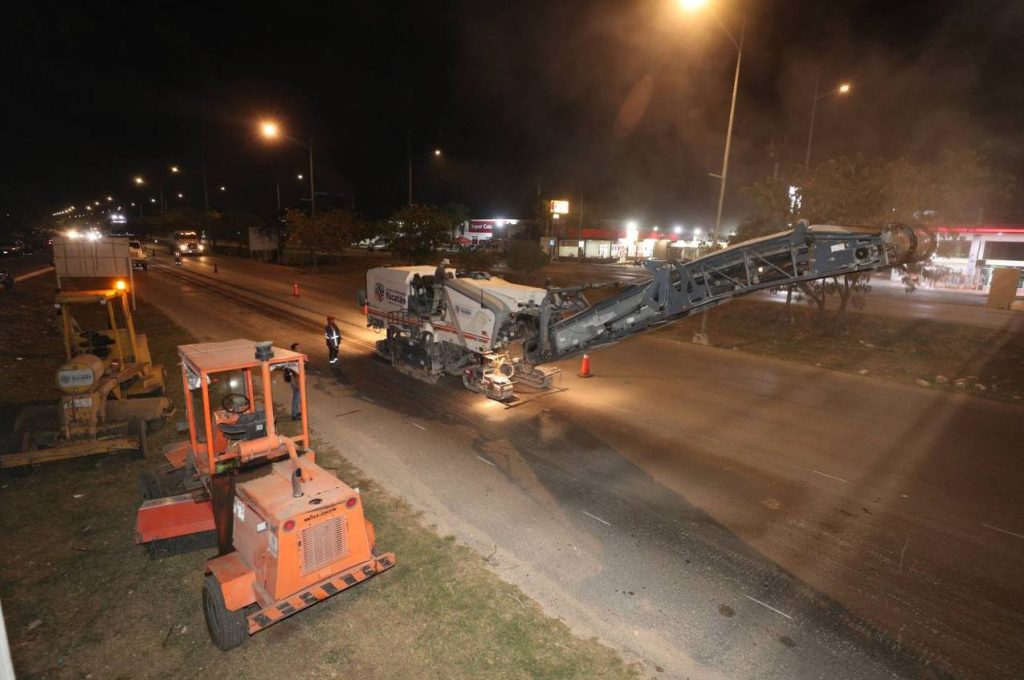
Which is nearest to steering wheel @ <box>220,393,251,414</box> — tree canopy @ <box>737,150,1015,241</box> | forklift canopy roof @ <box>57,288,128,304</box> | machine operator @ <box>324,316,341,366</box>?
forklift canopy roof @ <box>57,288,128,304</box>

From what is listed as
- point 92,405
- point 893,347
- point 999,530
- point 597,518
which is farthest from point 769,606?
point 893,347

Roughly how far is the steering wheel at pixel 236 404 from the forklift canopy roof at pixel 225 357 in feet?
1.32

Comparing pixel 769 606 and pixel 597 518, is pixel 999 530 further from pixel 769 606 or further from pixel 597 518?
pixel 597 518

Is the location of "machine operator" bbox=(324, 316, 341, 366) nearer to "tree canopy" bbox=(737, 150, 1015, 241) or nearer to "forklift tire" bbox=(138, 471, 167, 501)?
"forklift tire" bbox=(138, 471, 167, 501)

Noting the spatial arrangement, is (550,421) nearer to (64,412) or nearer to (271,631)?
(271,631)

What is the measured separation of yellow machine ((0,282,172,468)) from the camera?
812 centimetres

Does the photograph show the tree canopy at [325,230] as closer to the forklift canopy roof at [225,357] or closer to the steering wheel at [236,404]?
the forklift canopy roof at [225,357]

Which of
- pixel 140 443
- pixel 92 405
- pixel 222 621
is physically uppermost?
pixel 92 405

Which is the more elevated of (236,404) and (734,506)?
(236,404)

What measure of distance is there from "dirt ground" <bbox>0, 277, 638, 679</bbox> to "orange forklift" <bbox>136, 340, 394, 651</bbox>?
455mm

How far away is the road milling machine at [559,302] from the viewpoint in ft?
22.9

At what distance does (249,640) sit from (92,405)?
569 centimetres

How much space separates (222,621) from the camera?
15.9 ft

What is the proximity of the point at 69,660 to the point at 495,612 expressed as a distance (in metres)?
4.00
